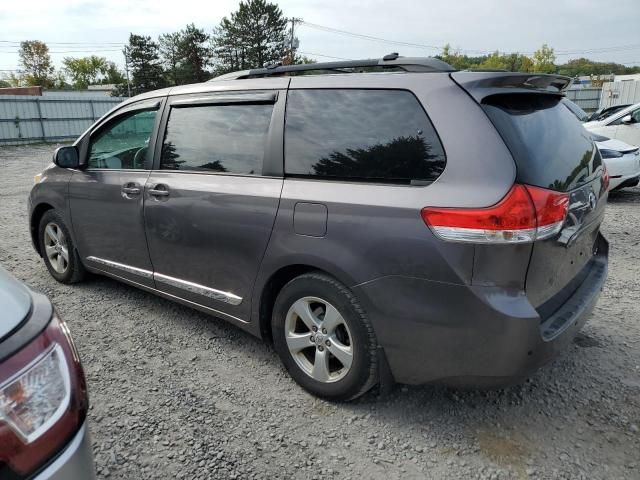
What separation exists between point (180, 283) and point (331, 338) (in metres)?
1.27

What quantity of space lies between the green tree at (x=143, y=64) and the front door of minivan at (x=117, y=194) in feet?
186

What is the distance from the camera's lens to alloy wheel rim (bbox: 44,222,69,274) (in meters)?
4.38

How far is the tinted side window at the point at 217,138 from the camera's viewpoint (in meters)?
2.91

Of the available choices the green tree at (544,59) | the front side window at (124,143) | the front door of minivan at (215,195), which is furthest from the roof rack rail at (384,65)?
the green tree at (544,59)

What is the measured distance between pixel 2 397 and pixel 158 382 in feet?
5.95

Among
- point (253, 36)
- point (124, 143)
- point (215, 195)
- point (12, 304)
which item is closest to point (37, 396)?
point (12, 304)

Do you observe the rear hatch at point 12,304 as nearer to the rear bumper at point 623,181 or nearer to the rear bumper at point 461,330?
the rear bumper at point 461,330

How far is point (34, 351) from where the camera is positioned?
130cm

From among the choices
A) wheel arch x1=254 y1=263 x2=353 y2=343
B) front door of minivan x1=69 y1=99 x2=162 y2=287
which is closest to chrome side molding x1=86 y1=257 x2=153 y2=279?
front door of minivan x1=69 y1=99 x2=162 y2=287

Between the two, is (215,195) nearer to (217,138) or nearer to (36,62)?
(217,138)

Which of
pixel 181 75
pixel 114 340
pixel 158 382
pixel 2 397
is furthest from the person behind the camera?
pixel 181 75

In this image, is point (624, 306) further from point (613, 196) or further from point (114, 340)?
point (613, 196)

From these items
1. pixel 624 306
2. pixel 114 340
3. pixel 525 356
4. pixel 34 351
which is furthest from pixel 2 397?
pixel 624 306

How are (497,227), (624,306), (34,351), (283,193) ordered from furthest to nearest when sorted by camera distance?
(624,306) < (283,193) < (497,227) < (34,351)
